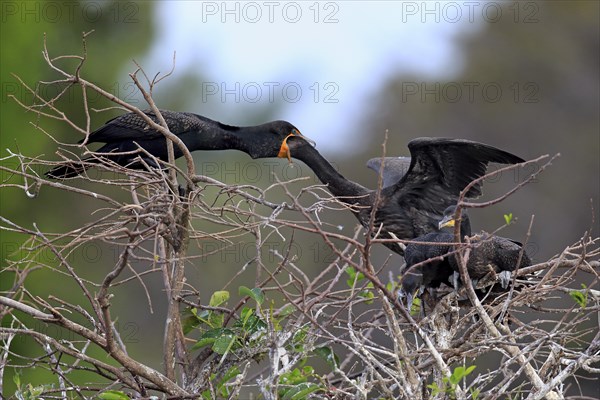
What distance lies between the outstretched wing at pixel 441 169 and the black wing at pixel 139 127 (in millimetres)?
1338

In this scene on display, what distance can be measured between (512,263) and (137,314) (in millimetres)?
10433

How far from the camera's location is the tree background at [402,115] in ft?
41.0

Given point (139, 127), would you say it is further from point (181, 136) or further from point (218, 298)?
point (218, 298)

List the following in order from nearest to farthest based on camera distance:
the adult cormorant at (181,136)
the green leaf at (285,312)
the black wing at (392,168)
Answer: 1. the green leaf at (285,312)
2. the adult cormorant at (181,136)
3. the black wing at (392,168)

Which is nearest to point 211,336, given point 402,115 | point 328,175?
point 328,175

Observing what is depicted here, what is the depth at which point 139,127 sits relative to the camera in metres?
6.27

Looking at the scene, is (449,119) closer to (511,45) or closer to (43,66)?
(511,45)

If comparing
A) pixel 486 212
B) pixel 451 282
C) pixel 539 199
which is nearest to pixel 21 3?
pixel 486 212

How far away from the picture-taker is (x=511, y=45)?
20.3 m

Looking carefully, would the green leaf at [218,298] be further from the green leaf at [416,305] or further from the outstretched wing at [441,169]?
the outstretched wing at [441,169]

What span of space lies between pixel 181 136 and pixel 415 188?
1643 millimetres

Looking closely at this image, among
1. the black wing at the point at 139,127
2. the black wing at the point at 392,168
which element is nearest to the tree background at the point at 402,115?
the black wing at the point at 392,168

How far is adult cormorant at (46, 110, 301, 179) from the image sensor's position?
617 cm

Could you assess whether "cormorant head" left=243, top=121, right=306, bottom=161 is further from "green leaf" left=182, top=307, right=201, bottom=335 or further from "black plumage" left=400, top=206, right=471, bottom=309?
"green leaf" left=182, top=307, right=201, bottom=335
